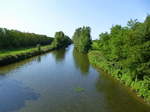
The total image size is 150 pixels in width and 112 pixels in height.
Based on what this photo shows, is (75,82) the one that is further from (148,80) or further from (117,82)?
(148,80)

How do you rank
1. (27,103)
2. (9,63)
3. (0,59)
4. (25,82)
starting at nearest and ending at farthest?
(27,103), (25,82), (0,59), (9,63)

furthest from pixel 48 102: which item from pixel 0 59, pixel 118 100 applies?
pixel 0 59

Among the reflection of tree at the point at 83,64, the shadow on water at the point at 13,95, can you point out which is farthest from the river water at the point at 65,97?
the reflection of tree at the point at 83,64

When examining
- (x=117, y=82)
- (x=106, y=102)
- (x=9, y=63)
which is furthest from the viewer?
(x=9, y=63)

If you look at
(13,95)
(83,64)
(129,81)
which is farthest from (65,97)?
(83,64)

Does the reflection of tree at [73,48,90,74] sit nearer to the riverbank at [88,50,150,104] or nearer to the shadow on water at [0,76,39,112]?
the riverbank at [88,50,150,104]

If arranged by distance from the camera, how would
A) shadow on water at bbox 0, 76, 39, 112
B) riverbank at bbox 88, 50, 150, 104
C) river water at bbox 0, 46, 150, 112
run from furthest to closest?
riverbank at bbox 88, 50, 150, 104 < river water at bbox 0, 46, 150, 112 < shadow on water at bbox 0, 76, 39, 112

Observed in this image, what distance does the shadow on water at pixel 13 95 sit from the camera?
477 inches

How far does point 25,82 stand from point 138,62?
13.9m

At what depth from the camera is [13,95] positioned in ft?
47.9

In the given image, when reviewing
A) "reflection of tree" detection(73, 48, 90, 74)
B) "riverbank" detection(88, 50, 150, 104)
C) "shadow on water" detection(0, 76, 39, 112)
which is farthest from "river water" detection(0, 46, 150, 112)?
"reflection of tree" detection(73, 48, 90, 74)

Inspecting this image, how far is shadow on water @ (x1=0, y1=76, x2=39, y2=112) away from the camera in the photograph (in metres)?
12.1

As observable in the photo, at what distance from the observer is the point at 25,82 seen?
18812 mm

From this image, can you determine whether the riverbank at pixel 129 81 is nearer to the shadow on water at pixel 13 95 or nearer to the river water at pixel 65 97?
the river water at pixel 65 97
